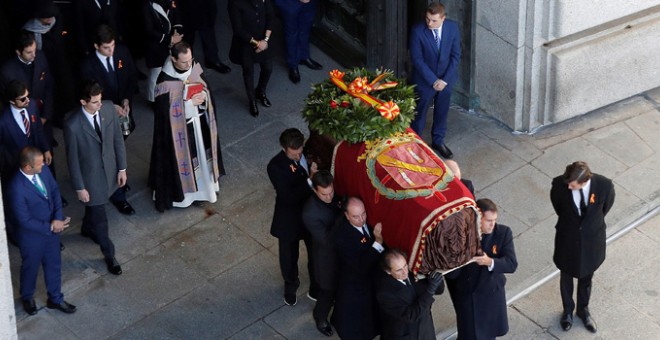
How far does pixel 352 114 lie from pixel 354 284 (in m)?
1.38

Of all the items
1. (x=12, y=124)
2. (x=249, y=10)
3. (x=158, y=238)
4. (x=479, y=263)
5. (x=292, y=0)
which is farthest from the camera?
(x=292, y=0)

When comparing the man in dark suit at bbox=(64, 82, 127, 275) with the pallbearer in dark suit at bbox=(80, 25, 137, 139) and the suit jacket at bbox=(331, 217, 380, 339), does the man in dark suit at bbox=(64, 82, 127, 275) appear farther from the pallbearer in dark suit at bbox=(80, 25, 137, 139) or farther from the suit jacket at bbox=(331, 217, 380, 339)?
the suit jacket at bbox=(331, 217, 380, 339)

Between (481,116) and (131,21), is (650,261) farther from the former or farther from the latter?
(131,21)

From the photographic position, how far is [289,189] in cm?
1050

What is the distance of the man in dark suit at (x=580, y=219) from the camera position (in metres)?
10.1

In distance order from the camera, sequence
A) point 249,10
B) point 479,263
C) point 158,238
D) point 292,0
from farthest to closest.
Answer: point 292,0, point 249,10, point 158,238, point 479,263

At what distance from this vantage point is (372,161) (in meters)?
10.4

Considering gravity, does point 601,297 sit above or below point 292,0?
below

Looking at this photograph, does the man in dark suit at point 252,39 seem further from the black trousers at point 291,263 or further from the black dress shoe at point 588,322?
the black dress shoe at point 588,322

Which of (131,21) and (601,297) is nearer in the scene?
(601,297)

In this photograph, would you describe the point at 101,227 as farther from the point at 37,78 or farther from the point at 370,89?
the point at 370,89

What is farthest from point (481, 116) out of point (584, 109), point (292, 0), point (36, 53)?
point (36, 53)

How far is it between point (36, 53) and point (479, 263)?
460 centimetres

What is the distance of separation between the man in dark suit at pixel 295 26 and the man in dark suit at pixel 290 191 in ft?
11.4
